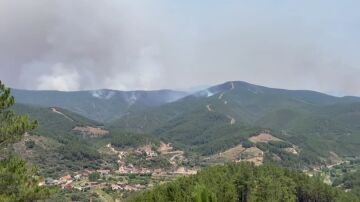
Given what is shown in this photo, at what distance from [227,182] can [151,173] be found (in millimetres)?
108988

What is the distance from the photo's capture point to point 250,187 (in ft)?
276

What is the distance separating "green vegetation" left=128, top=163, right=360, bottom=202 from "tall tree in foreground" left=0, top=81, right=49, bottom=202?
116 feet

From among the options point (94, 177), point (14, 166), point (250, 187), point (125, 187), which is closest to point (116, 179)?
point (94, 177)

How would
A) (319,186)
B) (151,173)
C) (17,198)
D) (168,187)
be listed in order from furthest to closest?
(151,173) < (319,186) < (168,187) < (17,198)

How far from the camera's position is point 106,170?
626ft

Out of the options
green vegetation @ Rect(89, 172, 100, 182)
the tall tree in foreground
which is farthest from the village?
the tall tree in foreground

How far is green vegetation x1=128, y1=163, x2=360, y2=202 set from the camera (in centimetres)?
7675

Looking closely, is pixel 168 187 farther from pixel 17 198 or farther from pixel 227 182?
pixel 17 198

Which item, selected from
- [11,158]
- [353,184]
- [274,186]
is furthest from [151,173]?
[11,158]

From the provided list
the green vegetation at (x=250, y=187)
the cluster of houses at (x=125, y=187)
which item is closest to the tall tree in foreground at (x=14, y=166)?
the green vegetation at (x=250, y=187)

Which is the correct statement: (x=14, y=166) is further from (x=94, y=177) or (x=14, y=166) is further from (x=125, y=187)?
(x=94, y=177)

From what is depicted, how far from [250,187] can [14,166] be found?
54652 millimetres

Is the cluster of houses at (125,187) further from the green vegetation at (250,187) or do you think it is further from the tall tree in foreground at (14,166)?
the tall tree in foreground at (14,166)

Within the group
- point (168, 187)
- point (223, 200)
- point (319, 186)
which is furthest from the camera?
point (319, 186)
